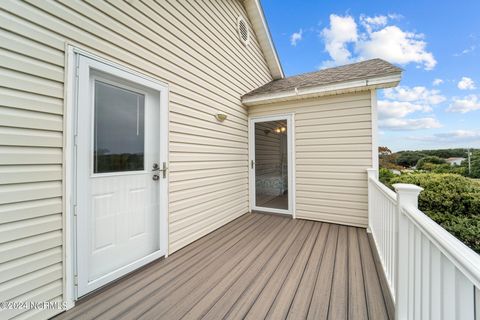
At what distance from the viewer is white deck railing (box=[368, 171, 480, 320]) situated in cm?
67

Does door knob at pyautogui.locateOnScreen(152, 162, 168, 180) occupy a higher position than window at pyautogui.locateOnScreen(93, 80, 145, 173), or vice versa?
window at pyautogui.locateOnScreen(93, 80, 145, 173)

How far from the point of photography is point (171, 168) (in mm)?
2625

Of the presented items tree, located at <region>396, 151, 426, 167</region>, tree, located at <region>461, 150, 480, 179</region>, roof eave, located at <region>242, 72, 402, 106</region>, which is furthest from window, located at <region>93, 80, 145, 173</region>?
tree, located at <region>461, 150, 480, 179</region>

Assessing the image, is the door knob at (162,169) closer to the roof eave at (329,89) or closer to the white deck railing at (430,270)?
the white deck railing at (430,270)

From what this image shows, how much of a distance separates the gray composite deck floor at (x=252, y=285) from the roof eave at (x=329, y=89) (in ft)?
8.10

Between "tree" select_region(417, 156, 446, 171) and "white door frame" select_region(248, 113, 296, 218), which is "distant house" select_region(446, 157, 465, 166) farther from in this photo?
"white door frame" select_region(248, 113, 296, 218)

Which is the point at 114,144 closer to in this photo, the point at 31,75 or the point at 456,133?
the point at 31,75

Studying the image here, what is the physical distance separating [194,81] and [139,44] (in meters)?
0.92

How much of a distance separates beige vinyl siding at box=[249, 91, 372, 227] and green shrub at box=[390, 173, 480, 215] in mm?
1671

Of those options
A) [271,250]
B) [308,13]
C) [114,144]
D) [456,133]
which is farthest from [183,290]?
[456,133]

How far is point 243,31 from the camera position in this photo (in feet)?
15.4

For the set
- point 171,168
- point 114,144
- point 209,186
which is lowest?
point 209,186

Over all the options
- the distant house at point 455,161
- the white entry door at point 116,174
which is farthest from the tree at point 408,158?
the white entry door at point 116,174

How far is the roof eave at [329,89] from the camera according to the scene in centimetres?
311
